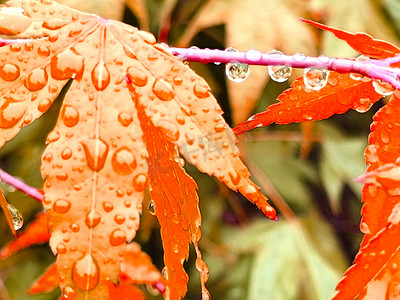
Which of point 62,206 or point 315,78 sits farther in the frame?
point 315,78

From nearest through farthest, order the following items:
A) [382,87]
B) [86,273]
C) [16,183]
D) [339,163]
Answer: [86,273], [382,87], [16,183], [339,163]

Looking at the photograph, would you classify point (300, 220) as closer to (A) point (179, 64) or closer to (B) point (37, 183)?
(B) point (37, 183)

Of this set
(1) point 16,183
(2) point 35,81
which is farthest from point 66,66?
(1) point 16,183

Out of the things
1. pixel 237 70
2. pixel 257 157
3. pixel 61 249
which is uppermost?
pixel 237 70

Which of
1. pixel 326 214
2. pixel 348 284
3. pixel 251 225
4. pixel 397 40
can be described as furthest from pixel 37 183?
pixel 326 214

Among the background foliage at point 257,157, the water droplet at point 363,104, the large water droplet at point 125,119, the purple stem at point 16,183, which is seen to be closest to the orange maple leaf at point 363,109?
the water droplet at point 363,104

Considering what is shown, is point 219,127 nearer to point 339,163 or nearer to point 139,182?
point 139,182
